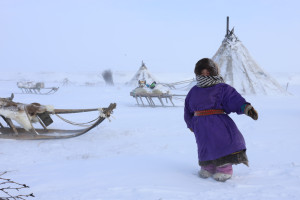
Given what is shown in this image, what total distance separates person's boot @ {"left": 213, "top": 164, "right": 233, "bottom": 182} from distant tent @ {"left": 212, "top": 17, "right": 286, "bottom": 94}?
1244 centimetres

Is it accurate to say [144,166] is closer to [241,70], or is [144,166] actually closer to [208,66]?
[208,66]

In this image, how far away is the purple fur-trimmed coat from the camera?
291 cm

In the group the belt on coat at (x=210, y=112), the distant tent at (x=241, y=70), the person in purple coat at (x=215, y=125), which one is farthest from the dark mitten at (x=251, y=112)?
the distant tent at (x=241, y=70)

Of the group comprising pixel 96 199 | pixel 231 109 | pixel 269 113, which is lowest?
pixel 269 113

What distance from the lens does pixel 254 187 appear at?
269cm

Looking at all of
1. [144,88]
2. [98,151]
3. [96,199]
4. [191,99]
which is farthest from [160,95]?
[96,199]

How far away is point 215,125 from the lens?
2961 mm

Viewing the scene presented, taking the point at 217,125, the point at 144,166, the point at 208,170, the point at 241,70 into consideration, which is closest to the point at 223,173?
the point at 208,170

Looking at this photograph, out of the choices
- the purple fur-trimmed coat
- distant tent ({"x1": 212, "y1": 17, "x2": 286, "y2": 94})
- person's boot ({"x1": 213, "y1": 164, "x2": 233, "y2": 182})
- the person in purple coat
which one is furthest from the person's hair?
distant tent ({"x1": 212, "y1": 17, "x2": 286, "y2": 94})

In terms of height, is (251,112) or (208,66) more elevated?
(208,66)

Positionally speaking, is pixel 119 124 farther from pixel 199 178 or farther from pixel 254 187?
pixel 254 187

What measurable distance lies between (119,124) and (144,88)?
162 inches

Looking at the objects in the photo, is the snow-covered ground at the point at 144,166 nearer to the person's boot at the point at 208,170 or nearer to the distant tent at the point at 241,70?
the person's boot at the point at 208,170

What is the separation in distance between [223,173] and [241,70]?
43.1ft
